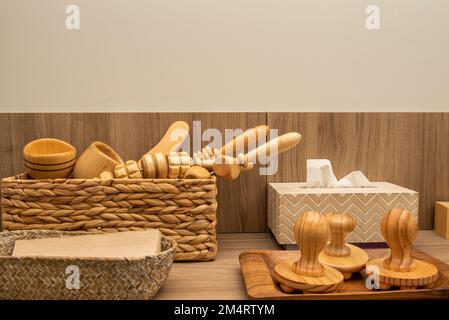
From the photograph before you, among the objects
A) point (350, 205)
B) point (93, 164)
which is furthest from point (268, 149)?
point (93, 164)

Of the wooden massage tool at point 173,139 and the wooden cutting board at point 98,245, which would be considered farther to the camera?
the wooden massage tool at point 173,139

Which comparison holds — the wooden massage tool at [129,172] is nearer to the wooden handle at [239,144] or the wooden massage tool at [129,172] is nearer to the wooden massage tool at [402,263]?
the wooden handle at [239,144]

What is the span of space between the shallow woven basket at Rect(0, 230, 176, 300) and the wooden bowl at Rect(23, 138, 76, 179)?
0.63 feet

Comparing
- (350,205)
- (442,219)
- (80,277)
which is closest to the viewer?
(80,277)

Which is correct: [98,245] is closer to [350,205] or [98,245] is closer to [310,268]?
[310,268]

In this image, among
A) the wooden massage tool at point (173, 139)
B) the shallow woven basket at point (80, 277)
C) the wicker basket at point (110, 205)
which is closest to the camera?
the shallow woven basket at point (80, 277)

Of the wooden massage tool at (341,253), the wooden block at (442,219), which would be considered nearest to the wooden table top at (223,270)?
the wooden block at (442,219)

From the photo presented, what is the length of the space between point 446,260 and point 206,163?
400 millimetres

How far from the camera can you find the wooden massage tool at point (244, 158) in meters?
0.66

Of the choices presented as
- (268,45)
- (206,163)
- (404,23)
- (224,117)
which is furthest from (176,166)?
(404,23)

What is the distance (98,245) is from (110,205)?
0.24 feet

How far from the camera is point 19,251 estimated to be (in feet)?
1.80

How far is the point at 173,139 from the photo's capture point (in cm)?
74
